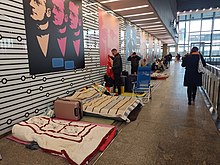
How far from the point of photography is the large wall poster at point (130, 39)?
27.7 feet

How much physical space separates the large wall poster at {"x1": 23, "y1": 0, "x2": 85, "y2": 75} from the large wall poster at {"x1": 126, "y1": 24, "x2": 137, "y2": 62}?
4008 millimetres

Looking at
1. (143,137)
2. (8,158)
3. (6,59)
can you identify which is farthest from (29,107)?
(143,137)

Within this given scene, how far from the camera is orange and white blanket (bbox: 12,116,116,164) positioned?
85.8 inches

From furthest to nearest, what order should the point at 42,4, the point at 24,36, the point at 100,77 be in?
the point at 100,77 < the point at 42,4 < the point at 24,36

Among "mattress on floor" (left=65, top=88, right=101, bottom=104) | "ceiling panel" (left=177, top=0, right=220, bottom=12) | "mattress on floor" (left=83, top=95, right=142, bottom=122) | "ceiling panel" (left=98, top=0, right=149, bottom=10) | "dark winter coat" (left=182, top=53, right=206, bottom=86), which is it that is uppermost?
"ceiling panel" (left=177, top=0, right=220, bottom=12)

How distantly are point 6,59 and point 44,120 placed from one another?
1.27 m

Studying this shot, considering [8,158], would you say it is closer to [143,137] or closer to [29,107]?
[29,107]

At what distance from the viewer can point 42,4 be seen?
3502mm

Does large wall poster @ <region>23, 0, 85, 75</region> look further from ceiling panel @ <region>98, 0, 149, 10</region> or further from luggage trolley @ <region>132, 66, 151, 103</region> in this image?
luggage trolley @ <region>132, 66, 151, 103</region>

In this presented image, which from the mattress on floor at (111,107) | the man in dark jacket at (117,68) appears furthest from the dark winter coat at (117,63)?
the mattress on floor at (111,107)

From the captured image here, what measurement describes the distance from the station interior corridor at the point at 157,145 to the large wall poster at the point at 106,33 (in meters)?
3.19

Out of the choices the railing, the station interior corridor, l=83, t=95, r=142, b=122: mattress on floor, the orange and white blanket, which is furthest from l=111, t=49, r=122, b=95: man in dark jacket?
the orange and white blanket

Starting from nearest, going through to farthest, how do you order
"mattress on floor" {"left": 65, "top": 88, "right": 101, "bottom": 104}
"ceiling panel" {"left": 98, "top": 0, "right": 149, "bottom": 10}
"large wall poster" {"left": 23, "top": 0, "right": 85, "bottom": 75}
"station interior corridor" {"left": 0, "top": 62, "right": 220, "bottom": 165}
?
1. "station interior corridor" {"left": 0, "top": 62, "right": 220, "bottom": 165}
2. "large wall poster" {"left": 23, "top": 0, "right": 85, "bottom": 75}
3. "mattress on floor" {"left": 65, "top": 88, "right": 101, "bottom": 104}
4. "ceiling panel" {"left": 98, "top": 0, "right": 149, "bottom": 10}

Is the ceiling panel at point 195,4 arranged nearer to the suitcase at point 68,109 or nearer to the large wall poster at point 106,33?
the large wall poster at point 106,33
